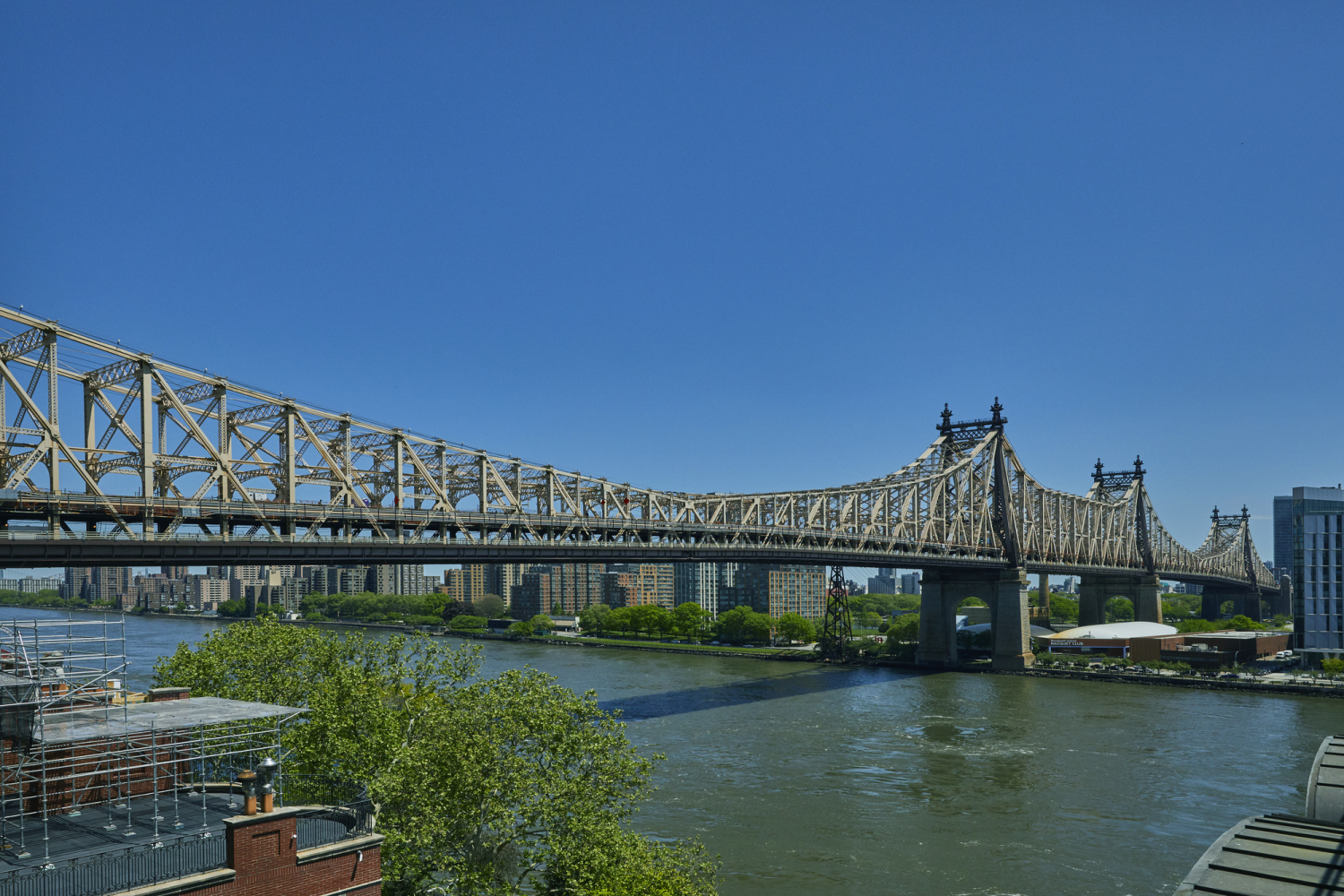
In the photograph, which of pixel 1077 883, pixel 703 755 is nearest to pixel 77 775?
pixel 1077 883

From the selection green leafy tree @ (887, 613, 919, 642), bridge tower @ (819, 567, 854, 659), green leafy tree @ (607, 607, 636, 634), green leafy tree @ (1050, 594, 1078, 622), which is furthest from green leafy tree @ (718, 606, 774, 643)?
green leafy tree @ (1050, 594, 1078, 622)

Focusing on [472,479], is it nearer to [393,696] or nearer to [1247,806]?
[393,696]

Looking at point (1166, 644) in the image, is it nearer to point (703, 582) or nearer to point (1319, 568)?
point (1319, 568)

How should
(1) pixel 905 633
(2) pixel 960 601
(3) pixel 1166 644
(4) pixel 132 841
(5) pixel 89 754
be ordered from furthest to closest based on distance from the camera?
(1) pixel 905 633, (2) pixel 960 601, (3) pixel 1166 644, (5) pixel 89 754, (4) pixel 132 841

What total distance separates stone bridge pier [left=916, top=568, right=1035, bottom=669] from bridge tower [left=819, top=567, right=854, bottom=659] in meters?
8.43

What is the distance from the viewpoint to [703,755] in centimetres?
4431

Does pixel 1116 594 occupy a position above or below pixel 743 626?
above

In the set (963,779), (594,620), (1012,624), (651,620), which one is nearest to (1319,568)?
(1012,624)

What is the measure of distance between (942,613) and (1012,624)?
6.38 metres

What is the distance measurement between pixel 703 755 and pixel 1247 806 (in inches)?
859

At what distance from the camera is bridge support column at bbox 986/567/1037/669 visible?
85875 millimetres

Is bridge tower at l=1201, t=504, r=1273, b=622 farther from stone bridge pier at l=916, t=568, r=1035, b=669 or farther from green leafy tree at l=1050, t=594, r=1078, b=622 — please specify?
stone bridge pier at l=916, t=568, r=1035, b=669

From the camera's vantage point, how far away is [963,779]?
4022 cm

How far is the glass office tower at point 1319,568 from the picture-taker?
75312mm
